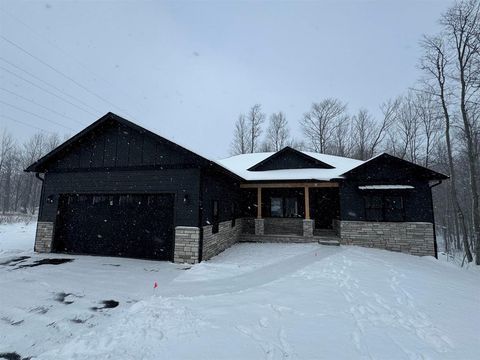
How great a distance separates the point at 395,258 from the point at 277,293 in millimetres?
7202

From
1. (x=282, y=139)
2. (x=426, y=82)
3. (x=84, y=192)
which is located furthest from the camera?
(x=282, y=139)

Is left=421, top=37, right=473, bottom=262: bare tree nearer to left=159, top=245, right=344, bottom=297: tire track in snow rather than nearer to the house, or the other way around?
the house

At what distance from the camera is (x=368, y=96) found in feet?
182

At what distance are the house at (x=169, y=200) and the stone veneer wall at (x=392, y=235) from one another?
0.14 feet

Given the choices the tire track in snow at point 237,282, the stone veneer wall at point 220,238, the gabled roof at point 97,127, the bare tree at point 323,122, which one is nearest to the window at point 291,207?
the stone veneer wall at point 220,238

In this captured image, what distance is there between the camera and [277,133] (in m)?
33.8

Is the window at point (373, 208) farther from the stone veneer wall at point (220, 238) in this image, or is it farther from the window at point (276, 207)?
the stone veneer wall at point (220, 238)

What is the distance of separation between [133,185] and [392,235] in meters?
11.8

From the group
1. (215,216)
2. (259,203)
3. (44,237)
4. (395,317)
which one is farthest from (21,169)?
(395,317)

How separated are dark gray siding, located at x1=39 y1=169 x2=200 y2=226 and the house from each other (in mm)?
37

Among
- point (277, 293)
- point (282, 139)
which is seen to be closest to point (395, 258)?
point (277, 293)

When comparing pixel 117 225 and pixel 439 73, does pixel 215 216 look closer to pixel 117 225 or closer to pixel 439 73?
pixel 117 225

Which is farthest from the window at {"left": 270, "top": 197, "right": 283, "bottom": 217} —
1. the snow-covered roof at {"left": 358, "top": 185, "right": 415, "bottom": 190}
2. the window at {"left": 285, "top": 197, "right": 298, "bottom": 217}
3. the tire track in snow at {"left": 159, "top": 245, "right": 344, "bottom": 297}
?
the tire track in snow at {"left": 159, "top": 245, "right": 344, "bottom": 297}

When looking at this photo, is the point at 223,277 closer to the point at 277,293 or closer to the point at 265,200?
the point at 277,293
